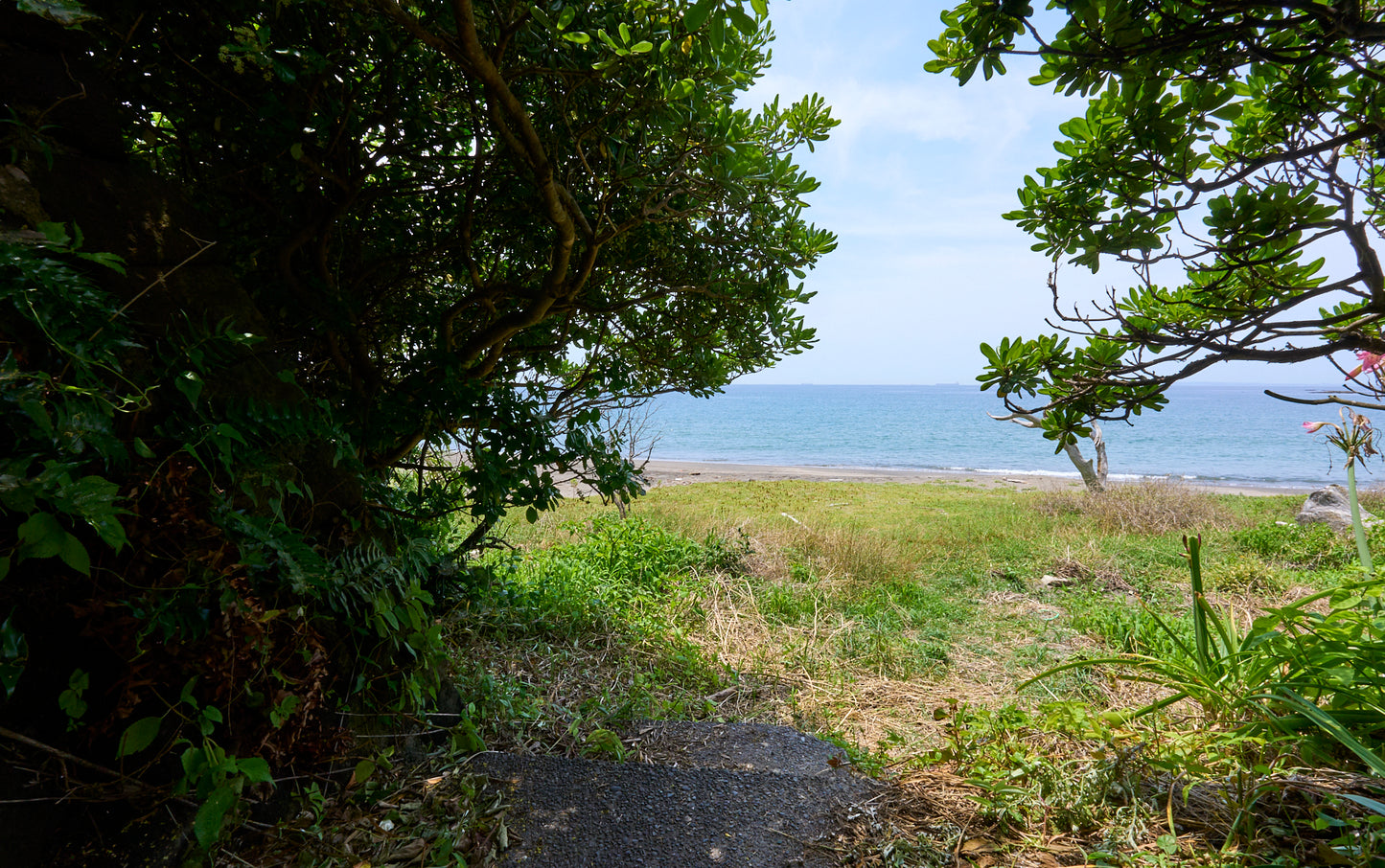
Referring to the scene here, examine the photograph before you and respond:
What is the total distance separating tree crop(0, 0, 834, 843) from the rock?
36.8 feet

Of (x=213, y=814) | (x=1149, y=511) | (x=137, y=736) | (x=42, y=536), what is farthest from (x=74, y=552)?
(x=1149, y=511)

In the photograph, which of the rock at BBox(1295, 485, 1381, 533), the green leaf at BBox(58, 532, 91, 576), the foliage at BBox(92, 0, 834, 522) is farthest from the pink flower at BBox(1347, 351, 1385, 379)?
the rock at BBox(1295, 485, 1381, 533)

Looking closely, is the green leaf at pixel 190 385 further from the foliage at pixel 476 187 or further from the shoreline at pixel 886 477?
the shoreline at pixel 886 477

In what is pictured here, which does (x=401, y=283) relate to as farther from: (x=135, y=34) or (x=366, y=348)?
(x=135, y=34)

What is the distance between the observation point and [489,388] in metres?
2.88

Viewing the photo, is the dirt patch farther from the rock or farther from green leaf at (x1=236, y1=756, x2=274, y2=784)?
the rock

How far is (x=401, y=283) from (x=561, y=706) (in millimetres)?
2312

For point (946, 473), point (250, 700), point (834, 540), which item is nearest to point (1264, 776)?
point (250, 700)

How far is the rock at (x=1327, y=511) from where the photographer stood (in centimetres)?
975

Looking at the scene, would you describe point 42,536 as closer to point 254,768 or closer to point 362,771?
point 254,768

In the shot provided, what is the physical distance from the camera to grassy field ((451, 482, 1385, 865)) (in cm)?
209

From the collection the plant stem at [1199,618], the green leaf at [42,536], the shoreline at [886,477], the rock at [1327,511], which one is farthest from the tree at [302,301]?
the shoreline at [886,477]

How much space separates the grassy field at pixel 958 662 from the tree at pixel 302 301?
3.83ft

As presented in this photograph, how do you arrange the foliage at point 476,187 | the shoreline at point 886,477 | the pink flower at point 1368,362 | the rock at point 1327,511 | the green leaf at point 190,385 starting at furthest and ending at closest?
the shoreline at point 886,477 → the rock at point 1327,511 → the pink flower at point 1368,362 → the foliage at point 476,187 → the green leaf at point 190,385
